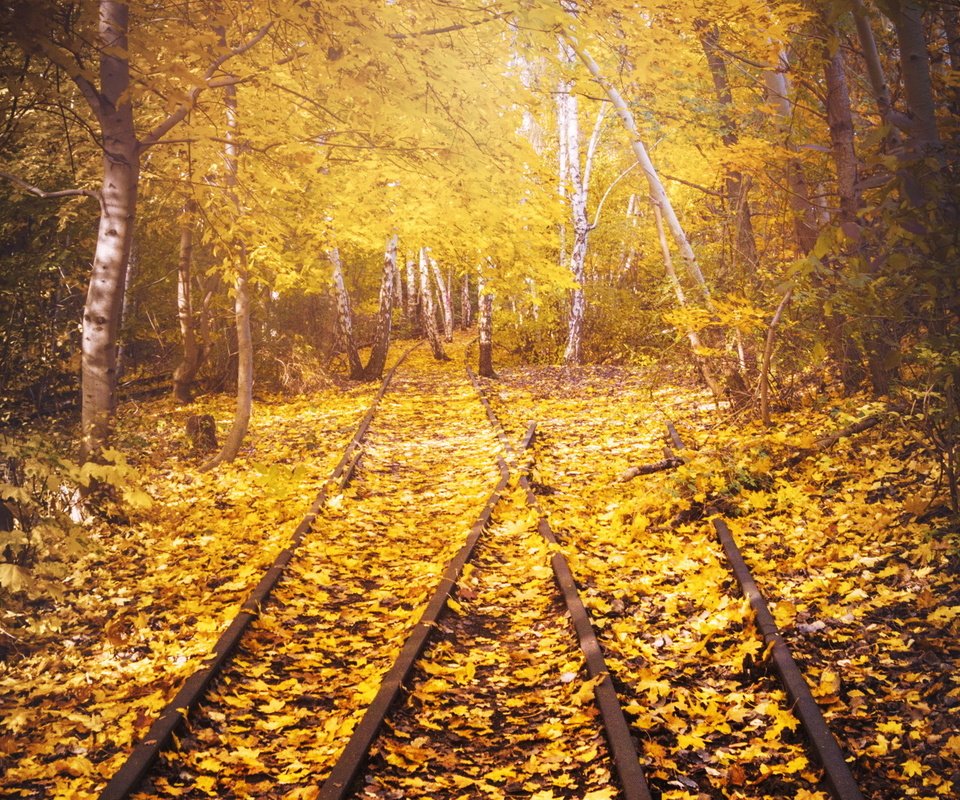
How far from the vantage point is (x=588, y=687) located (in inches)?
171

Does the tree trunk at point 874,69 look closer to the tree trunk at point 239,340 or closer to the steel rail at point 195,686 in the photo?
the steel rail at point 195,686

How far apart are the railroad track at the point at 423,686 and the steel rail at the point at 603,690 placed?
0.01 meters

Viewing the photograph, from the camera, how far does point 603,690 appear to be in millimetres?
4211

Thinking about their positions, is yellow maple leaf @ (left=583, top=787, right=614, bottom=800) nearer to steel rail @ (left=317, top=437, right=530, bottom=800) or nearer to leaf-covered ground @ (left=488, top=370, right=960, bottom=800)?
leaf-covered ground @ (left=488, top=370, right=960, bottom=800)

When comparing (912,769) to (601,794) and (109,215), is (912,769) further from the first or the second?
(109,215)

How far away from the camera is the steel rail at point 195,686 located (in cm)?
361

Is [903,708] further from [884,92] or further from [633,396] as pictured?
[633,396]

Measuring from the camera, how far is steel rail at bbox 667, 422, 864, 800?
3303 millimetres

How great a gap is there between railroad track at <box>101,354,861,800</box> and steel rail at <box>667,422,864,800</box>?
0.01 meters

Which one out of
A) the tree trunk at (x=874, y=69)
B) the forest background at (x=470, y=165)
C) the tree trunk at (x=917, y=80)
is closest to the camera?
the tree trunk at (x=917, y=80)

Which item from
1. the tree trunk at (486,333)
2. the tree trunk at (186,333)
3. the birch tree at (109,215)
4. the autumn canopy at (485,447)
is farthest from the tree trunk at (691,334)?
the tree trunk at (186,333)

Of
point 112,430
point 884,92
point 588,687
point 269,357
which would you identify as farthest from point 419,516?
point 269,357

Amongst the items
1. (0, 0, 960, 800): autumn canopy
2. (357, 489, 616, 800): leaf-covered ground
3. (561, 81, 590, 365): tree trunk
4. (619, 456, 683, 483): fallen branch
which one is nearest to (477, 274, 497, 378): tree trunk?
(561, 81, 590, 365): tree trunk

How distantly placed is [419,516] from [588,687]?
420 cm
